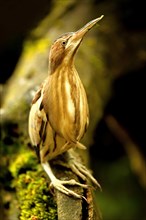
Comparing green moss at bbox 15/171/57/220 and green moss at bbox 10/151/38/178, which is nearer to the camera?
green moss at bbox 15/171/57/220

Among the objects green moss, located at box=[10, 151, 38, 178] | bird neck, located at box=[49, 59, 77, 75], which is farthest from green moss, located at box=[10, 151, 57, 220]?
bird neck, located at box=[49, 59, 77, 75]

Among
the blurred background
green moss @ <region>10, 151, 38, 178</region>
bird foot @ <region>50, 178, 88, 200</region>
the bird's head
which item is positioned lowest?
the blurred background

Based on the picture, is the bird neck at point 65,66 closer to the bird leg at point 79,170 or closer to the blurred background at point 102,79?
the bird leg at point 79,170

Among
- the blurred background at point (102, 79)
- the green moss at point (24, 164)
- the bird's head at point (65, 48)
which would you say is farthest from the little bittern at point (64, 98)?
the blurred background at point (102, 79)

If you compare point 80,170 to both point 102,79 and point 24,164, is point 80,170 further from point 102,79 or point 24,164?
point 102,79

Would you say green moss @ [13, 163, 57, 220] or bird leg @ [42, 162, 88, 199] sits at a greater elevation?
bird leg @ [42, 162, 88, 199]

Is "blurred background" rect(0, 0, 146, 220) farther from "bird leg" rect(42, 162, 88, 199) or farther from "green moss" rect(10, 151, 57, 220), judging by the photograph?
"bird leg" rect(42, 162, 88, 199)

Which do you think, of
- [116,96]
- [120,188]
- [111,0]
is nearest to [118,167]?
[120,188]
